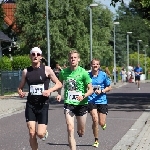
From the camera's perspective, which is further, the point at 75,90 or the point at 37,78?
the point at 75,90

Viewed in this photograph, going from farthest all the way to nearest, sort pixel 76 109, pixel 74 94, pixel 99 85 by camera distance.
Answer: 1. pixel 99 85
2. pixel 76 109
3. pixel 74 94

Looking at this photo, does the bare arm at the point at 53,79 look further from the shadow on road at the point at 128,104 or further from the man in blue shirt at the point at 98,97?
the shadow on road at the point at 128,104

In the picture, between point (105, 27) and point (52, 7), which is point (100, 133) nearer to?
point (52, 7)

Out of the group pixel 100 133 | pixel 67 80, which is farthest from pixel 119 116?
pixel 67 80

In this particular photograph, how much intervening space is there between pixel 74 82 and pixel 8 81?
2943 centimetres

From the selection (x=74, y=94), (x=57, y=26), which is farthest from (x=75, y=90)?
(x=57, y=26)

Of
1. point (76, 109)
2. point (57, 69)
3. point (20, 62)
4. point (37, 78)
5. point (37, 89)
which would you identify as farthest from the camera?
point (20, 62)

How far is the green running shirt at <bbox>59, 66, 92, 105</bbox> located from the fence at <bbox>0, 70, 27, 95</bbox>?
27.4 meters

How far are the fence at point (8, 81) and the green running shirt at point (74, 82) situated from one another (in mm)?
27441

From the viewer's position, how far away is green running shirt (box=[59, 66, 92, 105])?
11.4m

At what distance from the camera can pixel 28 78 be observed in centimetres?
1060

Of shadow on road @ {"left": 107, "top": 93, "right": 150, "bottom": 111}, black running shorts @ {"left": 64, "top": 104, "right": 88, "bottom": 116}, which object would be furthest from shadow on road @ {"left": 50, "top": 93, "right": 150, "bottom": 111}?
black running shorts @ {"left": 64, "top": 104, "right": 88, "bottom": 116}

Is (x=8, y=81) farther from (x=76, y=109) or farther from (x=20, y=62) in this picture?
(x=76, y=109)

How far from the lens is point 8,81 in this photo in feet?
133
